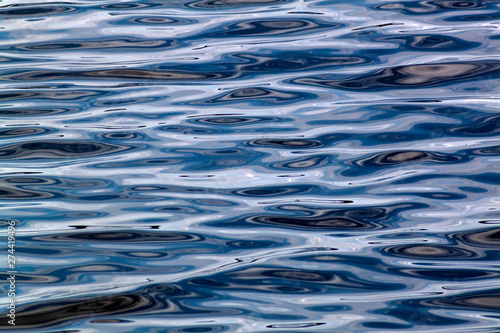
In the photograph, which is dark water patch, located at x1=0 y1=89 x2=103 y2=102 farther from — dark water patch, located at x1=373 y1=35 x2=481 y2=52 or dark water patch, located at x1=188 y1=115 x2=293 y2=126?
dark water patch, located at x1=373 y1=35 x2=481 y2=52

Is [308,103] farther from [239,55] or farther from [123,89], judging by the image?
[123,89]

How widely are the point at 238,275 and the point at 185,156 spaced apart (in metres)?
0.67

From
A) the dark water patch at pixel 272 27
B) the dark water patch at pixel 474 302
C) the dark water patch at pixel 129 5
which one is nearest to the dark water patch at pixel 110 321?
the dark water patch at pixel 474 302

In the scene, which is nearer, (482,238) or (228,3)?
Answer: (482,238)

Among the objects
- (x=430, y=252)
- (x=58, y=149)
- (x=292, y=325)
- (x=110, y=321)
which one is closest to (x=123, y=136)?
(x=58, y=149)

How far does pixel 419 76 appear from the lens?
2.80 meters

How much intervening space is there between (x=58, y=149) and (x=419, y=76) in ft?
5.50

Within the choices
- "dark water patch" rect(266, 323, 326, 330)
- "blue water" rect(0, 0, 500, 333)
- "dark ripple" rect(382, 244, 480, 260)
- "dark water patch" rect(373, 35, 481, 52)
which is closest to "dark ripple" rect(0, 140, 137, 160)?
"blue water" rect(0, 0, 500, 333)

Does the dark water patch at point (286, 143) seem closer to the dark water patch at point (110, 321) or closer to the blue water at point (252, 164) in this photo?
the blue water at point (252, 164)

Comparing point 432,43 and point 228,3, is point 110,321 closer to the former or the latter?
point 228,3

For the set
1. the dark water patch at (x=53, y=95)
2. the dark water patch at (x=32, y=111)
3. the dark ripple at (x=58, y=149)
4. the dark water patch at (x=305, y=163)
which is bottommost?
the dark water patch at (x=305, y=163)

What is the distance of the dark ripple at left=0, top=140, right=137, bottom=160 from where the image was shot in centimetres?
257

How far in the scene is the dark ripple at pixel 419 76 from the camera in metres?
2.79

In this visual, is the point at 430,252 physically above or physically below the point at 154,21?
below
